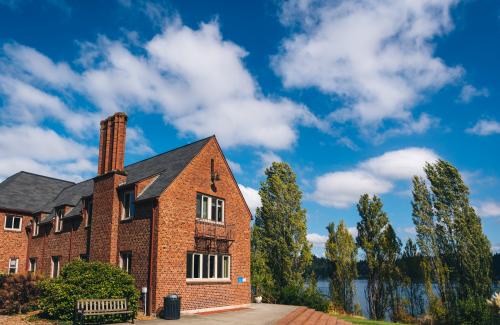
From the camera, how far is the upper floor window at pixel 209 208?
66.6 feet

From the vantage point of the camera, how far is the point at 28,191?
30.7m

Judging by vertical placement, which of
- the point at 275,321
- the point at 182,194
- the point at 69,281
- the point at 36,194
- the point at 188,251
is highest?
the point at 36,194

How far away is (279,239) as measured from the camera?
30094mm

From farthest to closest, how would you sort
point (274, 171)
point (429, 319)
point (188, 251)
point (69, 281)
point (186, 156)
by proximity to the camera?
point (274, 171), point (429, 319), point (186, 156), point (188, 251), point (69, 281)

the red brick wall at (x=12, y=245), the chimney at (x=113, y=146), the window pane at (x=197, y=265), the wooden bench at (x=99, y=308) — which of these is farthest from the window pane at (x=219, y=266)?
the red brick wall at (x=12, y=245)

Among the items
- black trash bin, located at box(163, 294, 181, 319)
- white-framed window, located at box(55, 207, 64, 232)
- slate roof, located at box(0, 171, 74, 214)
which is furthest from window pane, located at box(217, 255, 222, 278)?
slate roof, located at box(0, 171, 74, 214)

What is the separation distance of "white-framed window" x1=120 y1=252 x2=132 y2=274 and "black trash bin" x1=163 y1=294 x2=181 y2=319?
11.8 feet

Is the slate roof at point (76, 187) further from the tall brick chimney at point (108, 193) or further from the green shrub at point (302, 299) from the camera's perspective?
the green shrub at point (302, 299)

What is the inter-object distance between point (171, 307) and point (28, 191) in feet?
70.2

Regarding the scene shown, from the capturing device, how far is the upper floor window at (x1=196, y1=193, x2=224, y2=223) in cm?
2030

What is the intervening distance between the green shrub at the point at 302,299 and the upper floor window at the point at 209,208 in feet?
21.7

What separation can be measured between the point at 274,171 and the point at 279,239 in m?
6.10

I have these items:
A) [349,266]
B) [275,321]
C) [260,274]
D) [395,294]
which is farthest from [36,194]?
[395,294]

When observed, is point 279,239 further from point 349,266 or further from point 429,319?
point 429,319
